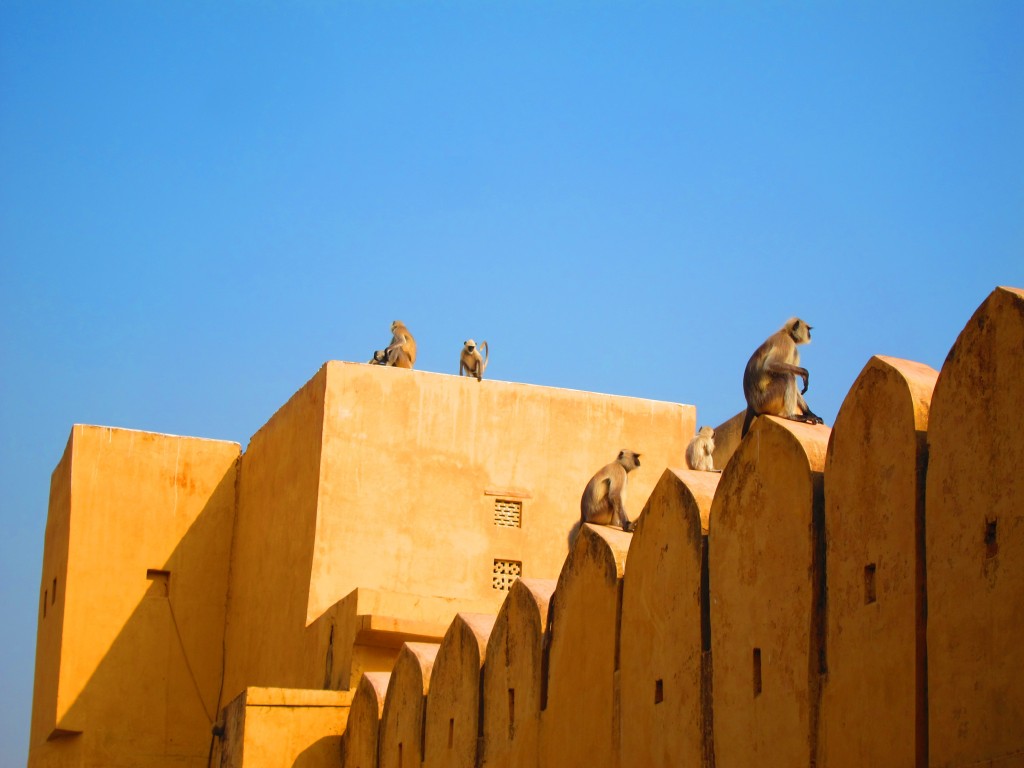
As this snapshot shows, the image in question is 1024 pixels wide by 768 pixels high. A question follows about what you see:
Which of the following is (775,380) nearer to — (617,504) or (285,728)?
(617,504)

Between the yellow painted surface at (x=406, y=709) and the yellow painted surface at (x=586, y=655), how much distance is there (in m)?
1.65

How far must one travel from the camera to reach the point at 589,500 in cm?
1178

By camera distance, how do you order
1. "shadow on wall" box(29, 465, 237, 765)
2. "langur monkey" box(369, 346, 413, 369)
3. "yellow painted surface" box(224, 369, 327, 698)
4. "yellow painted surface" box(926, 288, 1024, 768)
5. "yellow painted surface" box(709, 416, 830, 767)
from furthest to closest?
"langur monkey" box(369, 346, 413, 369), "shadow on wall" box(29, 465, 237, 765), "yellow painted surface" box(224, 369, 327, 698), "yellow painted surface" box(709, 416, 830, 767), "yellow painted surface" box(926, 288, 1024, 768)

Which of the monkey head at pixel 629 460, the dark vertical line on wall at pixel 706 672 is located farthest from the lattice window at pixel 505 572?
the dark vertical line on wall at pixel 706 672

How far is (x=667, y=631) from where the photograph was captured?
6816mm

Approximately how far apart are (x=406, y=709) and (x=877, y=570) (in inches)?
178

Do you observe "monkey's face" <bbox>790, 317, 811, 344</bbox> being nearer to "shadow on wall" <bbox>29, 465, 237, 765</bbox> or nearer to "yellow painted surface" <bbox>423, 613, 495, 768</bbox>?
"yellow painted surface" <bbox>423, 613, 495, 768</bbox>

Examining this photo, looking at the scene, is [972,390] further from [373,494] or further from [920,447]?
[373,494]

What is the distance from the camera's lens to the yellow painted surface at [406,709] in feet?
30.6

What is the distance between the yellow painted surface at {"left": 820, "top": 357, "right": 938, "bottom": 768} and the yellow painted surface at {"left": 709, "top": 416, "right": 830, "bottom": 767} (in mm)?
104

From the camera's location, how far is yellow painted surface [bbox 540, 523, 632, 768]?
725 cm

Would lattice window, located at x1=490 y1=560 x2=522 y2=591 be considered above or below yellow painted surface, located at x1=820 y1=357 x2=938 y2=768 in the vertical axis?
above

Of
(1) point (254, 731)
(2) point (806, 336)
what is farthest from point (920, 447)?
(1) point (254, 731)

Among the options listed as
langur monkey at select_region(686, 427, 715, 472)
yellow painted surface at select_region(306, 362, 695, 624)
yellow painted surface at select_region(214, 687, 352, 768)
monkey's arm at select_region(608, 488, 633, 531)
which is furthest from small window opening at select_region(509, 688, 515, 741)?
yellow painted surface at select_region(306, 362, 695, 624)
